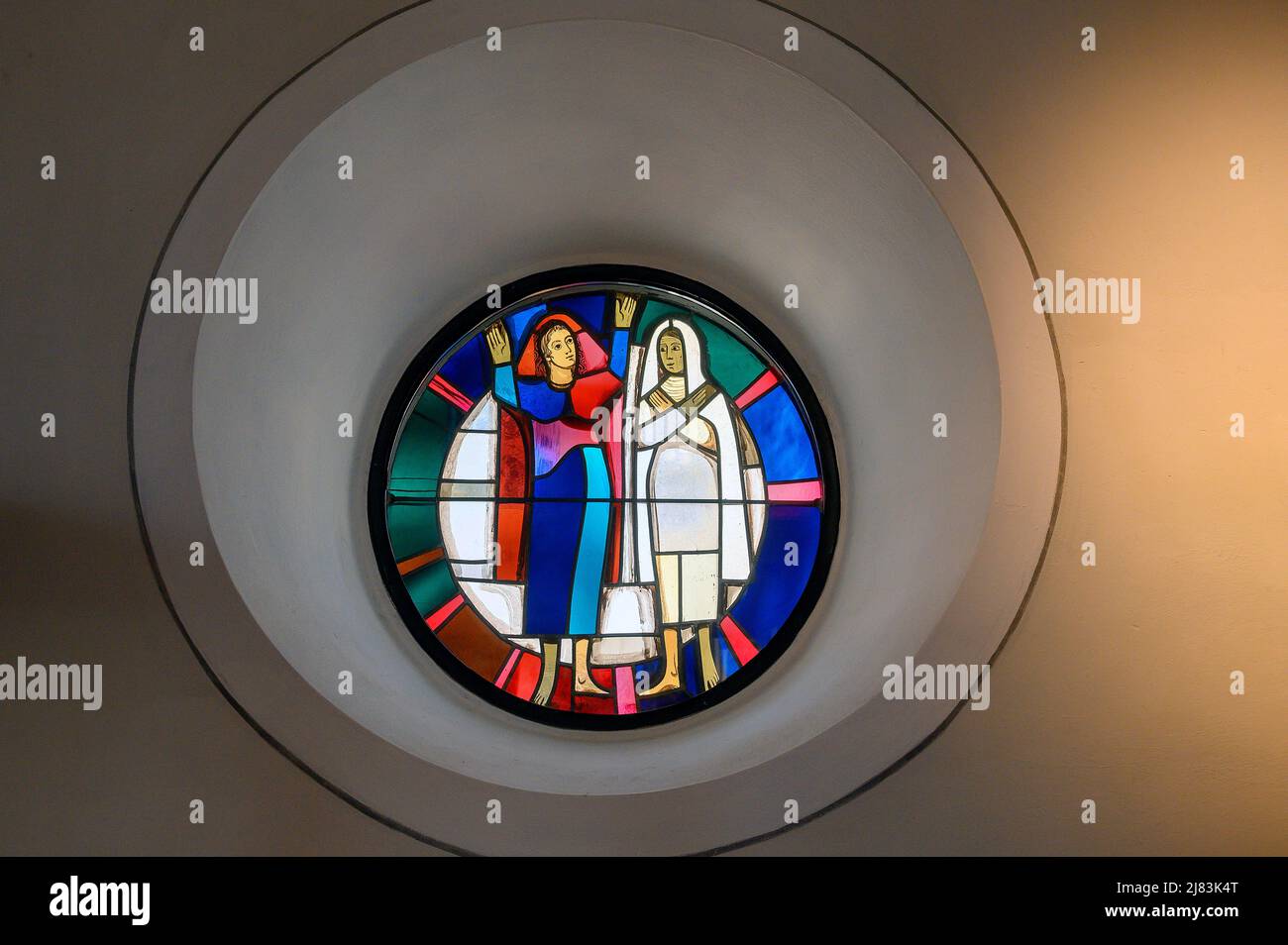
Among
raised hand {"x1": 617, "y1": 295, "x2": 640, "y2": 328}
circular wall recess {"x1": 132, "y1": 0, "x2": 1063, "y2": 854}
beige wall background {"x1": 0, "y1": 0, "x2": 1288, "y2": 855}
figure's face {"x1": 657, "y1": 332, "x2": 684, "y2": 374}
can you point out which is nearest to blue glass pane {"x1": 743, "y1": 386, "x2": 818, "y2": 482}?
circular wall recess {"x1": 132, "y1": 0, "x2": 1063, "y2": 854}

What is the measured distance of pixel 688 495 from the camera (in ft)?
12.3

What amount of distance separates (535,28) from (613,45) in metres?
0.25

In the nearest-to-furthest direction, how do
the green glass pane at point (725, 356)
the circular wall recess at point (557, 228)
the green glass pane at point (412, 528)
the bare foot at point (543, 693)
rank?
the circular wall recess at point (557, 228), the bare foot at point (543, 693), the green glass pane at point (412, 528), the green glass pane at point (725, 356)

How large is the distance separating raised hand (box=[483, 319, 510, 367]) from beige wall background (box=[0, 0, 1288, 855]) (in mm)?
1256

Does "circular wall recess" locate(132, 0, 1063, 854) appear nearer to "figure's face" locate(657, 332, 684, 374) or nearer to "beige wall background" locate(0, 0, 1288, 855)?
"beige wall background" locate(0, 0, 1288, 855)

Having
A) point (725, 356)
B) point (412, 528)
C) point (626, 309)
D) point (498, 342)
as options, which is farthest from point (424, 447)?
point (725, 356)

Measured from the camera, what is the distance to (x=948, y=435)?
3.04 metres

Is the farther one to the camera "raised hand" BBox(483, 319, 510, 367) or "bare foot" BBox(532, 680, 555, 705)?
"raised hand" BBox(483, 319, 510, 367)

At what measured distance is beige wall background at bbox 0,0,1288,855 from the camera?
2.76 m

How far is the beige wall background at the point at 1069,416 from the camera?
9.05ft

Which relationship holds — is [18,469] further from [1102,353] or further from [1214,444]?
[1214,444]

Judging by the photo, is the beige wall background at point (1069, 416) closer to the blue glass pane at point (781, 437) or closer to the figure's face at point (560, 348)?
the blue glass pane at point (781, 437)

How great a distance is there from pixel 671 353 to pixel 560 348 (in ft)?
1.41

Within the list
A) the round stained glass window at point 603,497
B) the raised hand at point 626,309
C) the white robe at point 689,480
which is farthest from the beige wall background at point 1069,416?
the raised hand at point 626,309
